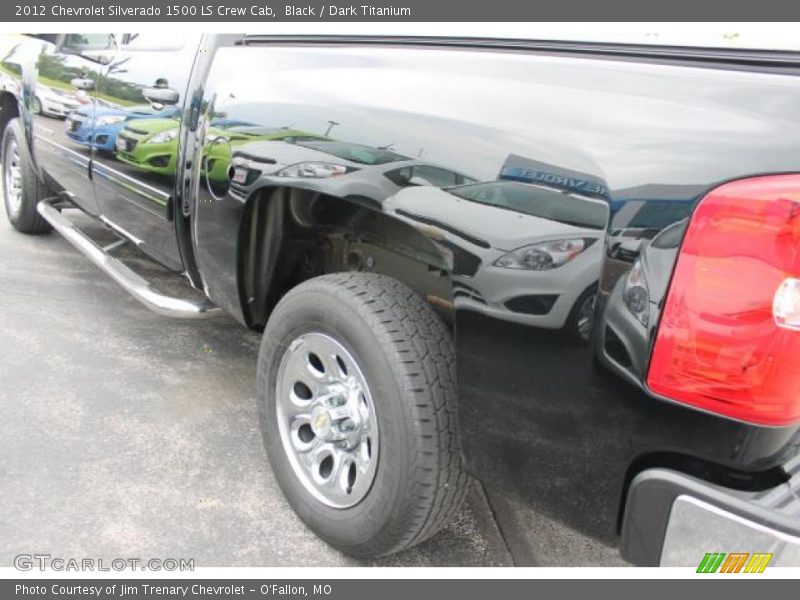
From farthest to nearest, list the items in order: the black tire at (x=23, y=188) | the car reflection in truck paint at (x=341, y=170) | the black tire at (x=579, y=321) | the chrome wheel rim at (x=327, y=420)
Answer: the black tire at (x=23, y=188), the chrome wheel rim at (x=327, y=420), the car reflection in truck paint at (x=341, y=170), the black tire at (x=579, y=321)

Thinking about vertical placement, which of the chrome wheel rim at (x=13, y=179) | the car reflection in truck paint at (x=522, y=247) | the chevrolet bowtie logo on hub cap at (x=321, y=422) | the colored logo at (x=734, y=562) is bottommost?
the chevrolet bowtie logo on hub cap at (x=321, y=422)

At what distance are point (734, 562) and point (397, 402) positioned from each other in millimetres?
864

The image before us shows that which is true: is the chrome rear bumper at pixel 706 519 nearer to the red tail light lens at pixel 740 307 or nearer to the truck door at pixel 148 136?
the red tail light lens at pixel 740 307

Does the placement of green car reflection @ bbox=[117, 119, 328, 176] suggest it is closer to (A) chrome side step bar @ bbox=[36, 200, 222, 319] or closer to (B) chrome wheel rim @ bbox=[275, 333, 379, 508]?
(A) chrome side step bar @ bbox=[36, 200, 222, 319]

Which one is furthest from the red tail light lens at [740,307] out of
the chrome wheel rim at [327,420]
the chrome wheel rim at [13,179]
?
the chrome wheel rim at [13,179]

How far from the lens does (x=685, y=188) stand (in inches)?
50.8

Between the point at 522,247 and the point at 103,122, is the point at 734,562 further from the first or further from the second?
the point at 103,122

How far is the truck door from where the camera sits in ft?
8.79

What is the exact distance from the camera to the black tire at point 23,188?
182 inches

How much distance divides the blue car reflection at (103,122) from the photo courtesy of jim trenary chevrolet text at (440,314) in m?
0.02

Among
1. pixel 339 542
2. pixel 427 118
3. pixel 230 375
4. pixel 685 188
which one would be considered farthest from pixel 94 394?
pixel 685 188

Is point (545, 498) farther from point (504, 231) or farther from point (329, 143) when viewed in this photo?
point (329, 143)

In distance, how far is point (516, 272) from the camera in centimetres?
154

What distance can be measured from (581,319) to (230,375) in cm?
227
